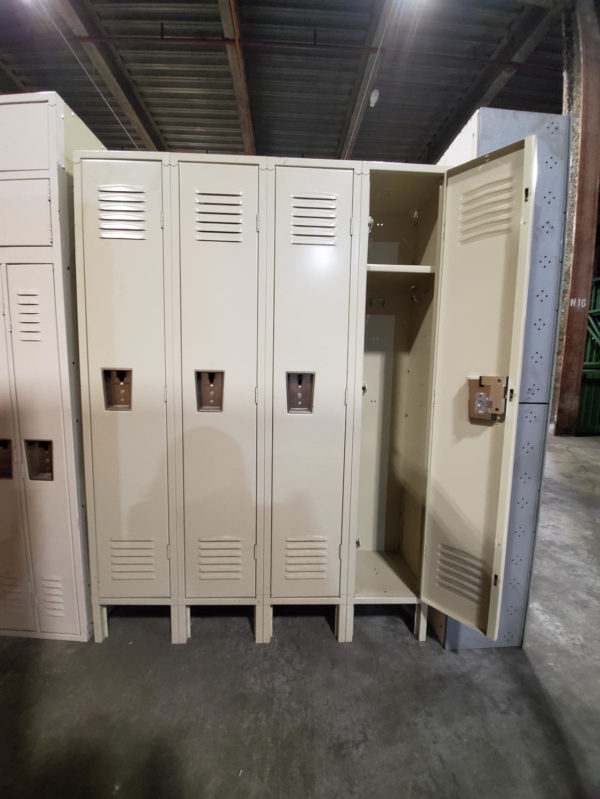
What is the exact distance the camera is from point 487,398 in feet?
4.59

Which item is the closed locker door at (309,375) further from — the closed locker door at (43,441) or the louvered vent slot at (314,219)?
the closed locker door at (43,441)

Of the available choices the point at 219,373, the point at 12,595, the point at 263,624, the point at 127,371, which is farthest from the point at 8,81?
the point at 263,624

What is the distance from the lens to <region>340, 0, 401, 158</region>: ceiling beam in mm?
2268

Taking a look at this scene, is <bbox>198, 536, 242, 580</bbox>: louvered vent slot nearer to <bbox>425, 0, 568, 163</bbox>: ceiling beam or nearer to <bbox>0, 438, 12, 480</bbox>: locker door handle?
<bbox>0, 438, 12, 480</bbox>: locker door handle

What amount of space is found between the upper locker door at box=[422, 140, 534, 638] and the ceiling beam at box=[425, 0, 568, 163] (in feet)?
7.47

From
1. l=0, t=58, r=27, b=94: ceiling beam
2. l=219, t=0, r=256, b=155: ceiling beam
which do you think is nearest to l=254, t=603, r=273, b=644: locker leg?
l=219, t=0, r=256, b=155: ceiling beam

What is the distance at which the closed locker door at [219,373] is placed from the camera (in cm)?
150

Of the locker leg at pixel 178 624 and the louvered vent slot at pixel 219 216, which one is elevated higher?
the louvered vent slot at pixel 219 216

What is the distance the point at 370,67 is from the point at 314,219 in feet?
7.31

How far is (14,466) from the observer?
5.22 ft

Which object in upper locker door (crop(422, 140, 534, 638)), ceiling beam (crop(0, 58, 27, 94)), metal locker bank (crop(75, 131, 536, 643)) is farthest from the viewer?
ceiling beam (crop(0, 58, 27, 94))

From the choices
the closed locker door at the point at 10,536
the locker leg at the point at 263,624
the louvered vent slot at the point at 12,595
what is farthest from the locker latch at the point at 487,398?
the louvered vent slot at the point at 12,595

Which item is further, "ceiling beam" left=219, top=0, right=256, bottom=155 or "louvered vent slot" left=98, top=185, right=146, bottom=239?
"ceiling beam" left=219, top=0, right=256, bottom=155

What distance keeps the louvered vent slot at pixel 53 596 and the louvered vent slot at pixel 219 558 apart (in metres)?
0.74
